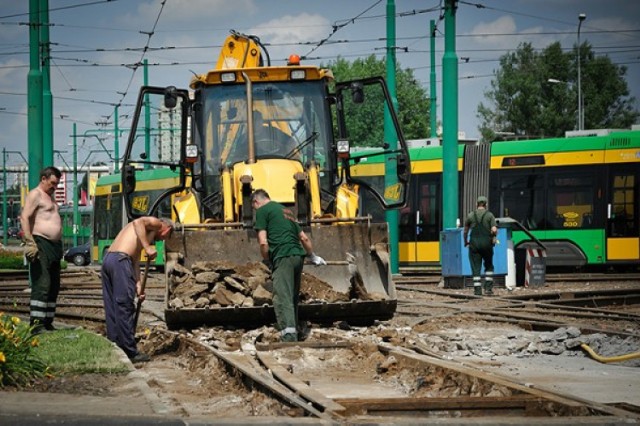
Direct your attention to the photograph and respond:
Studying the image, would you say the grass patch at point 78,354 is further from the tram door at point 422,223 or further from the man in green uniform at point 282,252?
the tram door at point 422,223

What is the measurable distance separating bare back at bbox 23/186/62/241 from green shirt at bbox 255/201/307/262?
2.64 m

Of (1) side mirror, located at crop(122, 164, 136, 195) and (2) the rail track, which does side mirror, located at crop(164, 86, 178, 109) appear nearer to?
(1) side mirror, located at crop(122, 164, 136, 195)

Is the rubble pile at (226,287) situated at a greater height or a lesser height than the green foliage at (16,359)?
greater

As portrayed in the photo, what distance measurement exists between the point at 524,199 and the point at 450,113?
5.36 m

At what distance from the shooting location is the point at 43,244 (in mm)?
13305

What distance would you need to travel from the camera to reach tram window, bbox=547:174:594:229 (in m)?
29.5

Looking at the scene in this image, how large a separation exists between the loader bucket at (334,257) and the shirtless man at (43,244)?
1383 millimetres

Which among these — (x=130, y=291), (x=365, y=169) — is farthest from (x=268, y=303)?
(x=365, y=169)

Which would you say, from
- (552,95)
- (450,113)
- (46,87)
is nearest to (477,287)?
(450,113)

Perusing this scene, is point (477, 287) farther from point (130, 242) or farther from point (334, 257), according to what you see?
point (130, 242)

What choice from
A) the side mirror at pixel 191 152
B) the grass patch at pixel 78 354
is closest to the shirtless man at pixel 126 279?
the grass patch at pixel 78 354

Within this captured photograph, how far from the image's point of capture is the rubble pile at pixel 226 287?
42.9 ft

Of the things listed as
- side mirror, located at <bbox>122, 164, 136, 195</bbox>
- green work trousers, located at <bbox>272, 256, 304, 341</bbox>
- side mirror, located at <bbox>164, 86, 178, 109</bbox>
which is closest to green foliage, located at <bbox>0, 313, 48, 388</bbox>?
green work trousers, located at <bbox>272, 256, 304, 341</bbox>

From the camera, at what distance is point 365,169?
3378 cm
